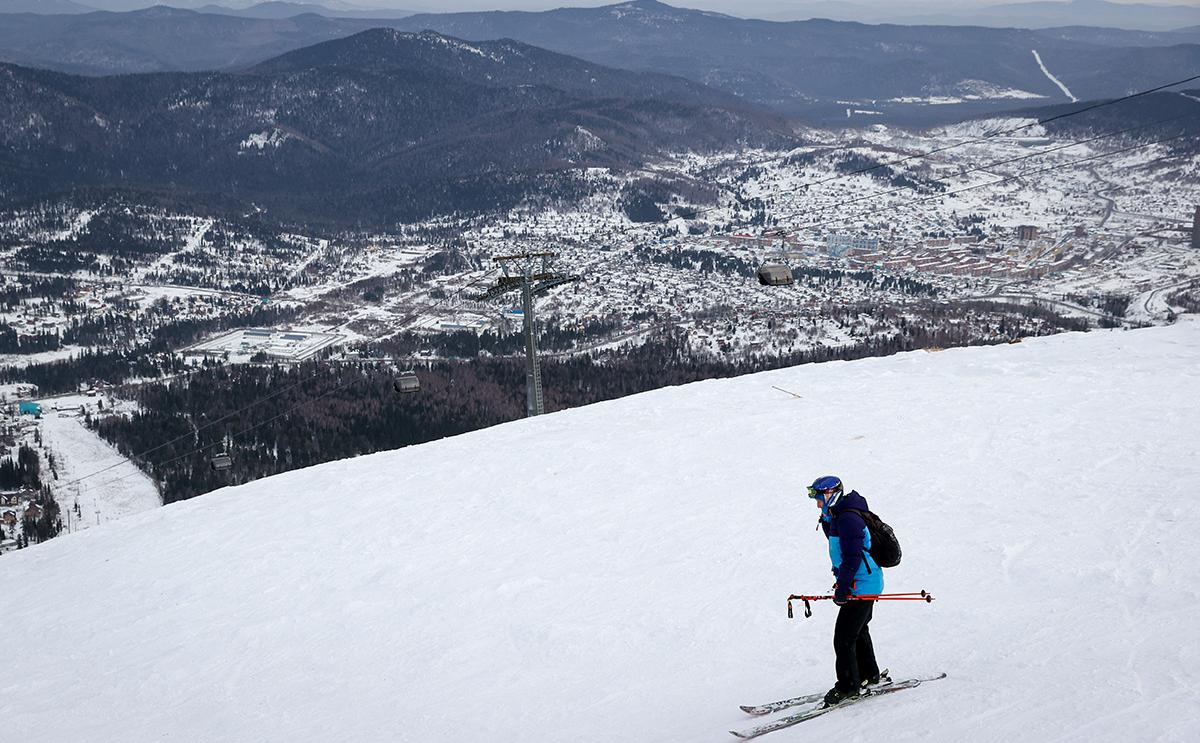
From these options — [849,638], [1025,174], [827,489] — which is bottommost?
[1025,174]

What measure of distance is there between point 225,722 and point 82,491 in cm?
6723

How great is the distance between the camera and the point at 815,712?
7.27 m

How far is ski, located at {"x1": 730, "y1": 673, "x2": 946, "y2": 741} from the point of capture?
712 centimetres

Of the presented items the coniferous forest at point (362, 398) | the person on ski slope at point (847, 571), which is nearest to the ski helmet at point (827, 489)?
the person on ski slope at point (847, 571)

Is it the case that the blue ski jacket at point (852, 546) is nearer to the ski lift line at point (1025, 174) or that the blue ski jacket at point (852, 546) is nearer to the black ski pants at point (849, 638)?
the black ski pants at point (849, 638)

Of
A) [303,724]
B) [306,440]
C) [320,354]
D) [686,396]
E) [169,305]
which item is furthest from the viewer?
[169,305]

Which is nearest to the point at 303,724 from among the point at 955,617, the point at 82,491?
the point at 955,617

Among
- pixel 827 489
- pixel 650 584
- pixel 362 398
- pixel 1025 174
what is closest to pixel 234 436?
pixel 362 398

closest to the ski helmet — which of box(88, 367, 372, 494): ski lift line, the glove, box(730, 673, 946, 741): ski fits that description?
the glove

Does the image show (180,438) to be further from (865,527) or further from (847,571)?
(865,527)

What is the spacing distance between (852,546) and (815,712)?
135 cm

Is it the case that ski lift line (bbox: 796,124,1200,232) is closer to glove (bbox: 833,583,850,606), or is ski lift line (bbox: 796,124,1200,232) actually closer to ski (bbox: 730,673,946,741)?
ski (bbox: 730,673,946,741)

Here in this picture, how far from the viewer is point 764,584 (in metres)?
10.8

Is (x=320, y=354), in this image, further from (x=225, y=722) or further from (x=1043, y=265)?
(x=225, y=722)
